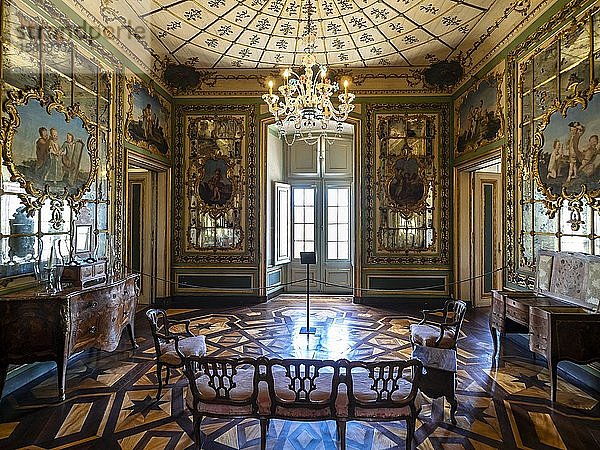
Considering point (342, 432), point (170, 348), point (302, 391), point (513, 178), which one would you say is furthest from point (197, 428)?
point (513, 178)

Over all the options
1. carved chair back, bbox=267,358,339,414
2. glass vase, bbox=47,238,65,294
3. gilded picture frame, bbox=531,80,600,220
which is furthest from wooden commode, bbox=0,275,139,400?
gilded picture frame, bbox=531,80,600,220

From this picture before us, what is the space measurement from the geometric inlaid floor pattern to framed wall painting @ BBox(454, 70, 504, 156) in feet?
11.1

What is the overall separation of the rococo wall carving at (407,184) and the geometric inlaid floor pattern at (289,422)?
2936mm

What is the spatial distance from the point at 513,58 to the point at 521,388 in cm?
455

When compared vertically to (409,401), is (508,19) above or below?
above

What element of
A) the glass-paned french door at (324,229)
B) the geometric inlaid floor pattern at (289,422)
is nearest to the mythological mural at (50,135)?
the geometric inlaid floor pattern at (289,422)

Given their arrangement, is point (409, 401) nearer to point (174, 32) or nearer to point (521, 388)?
point (521, 388)

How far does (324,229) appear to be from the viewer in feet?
→ 35.4

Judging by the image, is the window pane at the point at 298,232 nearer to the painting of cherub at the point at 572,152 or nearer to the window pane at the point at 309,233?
the window pane at the point at 309,233

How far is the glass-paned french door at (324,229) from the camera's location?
35.2ft

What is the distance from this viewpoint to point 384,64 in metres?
8.23

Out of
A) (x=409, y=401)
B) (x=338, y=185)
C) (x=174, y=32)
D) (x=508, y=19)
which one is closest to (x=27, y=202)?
(x=174, y=32)

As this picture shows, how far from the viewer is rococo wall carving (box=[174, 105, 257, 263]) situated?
28.9ft

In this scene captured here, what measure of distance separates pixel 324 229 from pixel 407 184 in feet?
9.31
